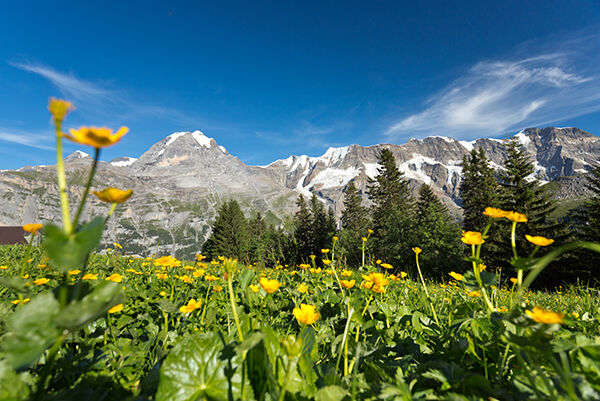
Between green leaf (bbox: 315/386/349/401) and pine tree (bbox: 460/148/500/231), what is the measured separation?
103 ft

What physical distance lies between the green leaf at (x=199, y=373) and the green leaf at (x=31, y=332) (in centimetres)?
43

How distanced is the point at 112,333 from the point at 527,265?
2410 millimetres

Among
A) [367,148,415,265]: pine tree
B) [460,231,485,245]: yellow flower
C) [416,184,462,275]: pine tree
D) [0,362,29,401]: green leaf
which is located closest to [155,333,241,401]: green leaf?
[0,362,29,401]: green leaf

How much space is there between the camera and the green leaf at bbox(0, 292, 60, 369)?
2.33ft

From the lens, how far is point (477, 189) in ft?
96.0

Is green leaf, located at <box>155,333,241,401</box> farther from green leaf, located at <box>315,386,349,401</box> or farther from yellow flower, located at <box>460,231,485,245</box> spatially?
yellow flower, located at <box>460,231,485,245</box>

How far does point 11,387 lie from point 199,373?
1.97ft

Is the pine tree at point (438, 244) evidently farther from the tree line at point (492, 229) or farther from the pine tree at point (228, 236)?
the pine tree at point (228, 236)

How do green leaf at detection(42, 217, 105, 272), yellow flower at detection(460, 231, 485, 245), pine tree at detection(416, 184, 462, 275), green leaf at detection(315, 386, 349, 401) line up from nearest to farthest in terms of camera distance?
green leaf at detection(42, 217, 105, 272)
green leaf at detection(315, 386, 349, 401)
yellow flower at detection(460, 231, 485, 245)
pine tree at detection(416, 184, 462, 275)

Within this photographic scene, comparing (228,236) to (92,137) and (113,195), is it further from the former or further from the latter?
(92,137)

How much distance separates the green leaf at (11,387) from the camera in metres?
0.88

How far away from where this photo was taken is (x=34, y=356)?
0.74 meters

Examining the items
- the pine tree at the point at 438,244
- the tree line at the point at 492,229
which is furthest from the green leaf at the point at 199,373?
the pine tree at the point at 438,244

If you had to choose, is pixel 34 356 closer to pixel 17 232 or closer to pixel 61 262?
pixel 61 262
